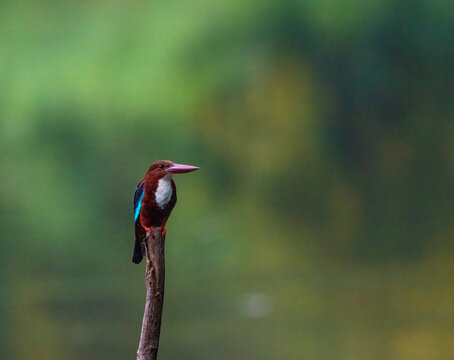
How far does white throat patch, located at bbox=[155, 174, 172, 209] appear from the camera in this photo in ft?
9.09

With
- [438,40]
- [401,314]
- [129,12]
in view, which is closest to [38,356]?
[401,314]

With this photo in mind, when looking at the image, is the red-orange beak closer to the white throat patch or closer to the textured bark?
the white throat patch

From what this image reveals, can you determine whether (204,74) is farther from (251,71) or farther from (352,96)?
(352,96)

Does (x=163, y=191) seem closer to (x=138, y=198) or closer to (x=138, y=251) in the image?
(x=138, y=198)

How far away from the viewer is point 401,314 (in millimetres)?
8922

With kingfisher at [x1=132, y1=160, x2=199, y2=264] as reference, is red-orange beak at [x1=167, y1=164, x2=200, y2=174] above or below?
above

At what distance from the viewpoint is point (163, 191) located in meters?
2.78

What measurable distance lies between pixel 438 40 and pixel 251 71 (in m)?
2.98

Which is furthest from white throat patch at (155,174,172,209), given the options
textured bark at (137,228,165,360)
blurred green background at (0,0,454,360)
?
blurred green background at (0,0,454,360)

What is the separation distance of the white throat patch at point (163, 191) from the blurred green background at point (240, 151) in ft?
21.3

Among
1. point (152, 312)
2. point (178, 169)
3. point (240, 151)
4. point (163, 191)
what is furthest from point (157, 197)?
point (240, 151)

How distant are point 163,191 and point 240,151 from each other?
9.44 meters

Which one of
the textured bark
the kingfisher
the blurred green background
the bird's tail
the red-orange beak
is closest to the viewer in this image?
the textured bark

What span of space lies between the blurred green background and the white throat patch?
21.3 ft
